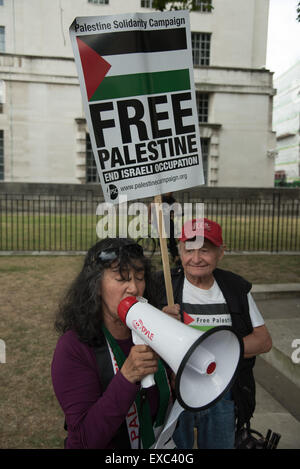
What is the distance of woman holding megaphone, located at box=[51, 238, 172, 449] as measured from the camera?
5.08ft

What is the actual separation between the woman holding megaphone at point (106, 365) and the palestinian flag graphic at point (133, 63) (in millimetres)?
1083

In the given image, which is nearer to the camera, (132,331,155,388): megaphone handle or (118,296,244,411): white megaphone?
(118,296,244,411): white megaphone

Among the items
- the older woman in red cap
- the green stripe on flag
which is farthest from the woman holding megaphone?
the green stripe on flag

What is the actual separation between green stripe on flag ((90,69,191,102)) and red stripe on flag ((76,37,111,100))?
3 centimetres

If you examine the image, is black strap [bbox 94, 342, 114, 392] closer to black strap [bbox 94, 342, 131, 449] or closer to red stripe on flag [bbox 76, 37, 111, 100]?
black strap [bbox 94, 342, 131, 449]

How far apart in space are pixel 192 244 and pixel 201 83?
2706cm

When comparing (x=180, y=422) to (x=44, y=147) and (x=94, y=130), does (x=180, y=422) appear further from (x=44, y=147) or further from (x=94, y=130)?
(x=44, y=147)

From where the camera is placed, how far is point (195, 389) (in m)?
1.47

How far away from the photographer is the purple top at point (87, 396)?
60.8 inches

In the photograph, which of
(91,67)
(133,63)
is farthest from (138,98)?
(91,67)

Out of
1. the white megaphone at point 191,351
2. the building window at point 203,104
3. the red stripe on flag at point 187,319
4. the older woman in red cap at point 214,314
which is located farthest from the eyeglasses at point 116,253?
the building window at point 203,104

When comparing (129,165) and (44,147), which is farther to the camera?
(44,147)

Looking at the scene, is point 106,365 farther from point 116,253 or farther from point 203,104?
point 203,104

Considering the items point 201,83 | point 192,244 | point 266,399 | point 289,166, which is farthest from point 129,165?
point 289,166
